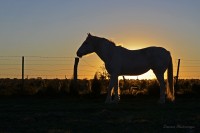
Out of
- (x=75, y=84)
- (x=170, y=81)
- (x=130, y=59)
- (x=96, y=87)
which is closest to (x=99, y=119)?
(x=130, y=59)

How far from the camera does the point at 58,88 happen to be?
21125 millimetres

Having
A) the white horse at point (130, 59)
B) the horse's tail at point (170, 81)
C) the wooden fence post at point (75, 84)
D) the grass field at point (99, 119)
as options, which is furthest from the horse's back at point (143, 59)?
the wooden fence post at point (75, 84)

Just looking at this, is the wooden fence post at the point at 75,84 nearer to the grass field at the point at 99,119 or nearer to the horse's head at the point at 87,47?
the horse's head at the point at 87,47

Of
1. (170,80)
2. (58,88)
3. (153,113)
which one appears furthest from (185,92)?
(153,113)

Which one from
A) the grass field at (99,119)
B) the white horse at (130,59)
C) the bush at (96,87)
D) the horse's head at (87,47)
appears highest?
the horse's head at (87,47)

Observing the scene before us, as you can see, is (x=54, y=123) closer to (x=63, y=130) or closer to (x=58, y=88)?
(x=63, y=130)

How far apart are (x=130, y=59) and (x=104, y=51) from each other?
3.27 feet

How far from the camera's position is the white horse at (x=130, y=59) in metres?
18.0

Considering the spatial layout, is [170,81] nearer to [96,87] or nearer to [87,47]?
[87,47]

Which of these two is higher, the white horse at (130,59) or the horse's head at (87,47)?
the horse's head at (87,47)

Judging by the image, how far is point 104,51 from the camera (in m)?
18.2

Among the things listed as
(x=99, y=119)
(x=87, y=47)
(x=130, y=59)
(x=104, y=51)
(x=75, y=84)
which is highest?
Result: (x=87, y=47)

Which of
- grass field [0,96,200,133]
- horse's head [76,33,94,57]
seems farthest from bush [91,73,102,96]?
grass field [0,96,200,133]

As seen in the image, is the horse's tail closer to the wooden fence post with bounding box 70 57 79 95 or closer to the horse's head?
the horse's head
